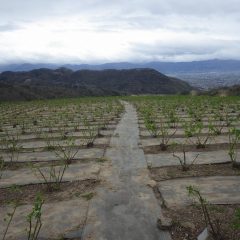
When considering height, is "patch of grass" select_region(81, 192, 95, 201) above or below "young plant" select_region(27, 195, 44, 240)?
below

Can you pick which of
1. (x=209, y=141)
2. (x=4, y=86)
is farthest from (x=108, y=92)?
(x=209, y=141)

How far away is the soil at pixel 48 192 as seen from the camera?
253 inches

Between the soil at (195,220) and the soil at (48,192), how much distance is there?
160cm

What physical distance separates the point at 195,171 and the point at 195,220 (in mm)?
2343

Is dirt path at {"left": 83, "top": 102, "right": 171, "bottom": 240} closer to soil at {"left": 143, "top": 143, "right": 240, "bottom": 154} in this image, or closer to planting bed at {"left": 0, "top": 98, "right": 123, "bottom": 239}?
planting bed at {"left": 0, "top": 98, "right": 123, "bottom": 239}

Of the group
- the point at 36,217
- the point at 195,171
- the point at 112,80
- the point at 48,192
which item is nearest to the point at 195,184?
the point at 195,171

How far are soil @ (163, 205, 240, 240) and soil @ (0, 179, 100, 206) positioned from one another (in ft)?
5.26

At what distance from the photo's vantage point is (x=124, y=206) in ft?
19.1

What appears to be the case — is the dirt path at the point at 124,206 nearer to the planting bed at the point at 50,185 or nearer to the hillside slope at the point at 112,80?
the planting bed at the point at 50,185

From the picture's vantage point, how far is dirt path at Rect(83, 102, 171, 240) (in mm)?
4943

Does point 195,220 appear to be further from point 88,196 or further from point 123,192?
point 88,196

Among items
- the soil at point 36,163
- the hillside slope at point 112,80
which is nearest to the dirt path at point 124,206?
the soil at point 36,163

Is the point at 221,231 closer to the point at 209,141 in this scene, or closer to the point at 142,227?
the point at 142,227

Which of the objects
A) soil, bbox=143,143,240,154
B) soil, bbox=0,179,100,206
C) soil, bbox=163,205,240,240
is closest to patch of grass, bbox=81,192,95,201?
soil, bbox=0,179,100,206
